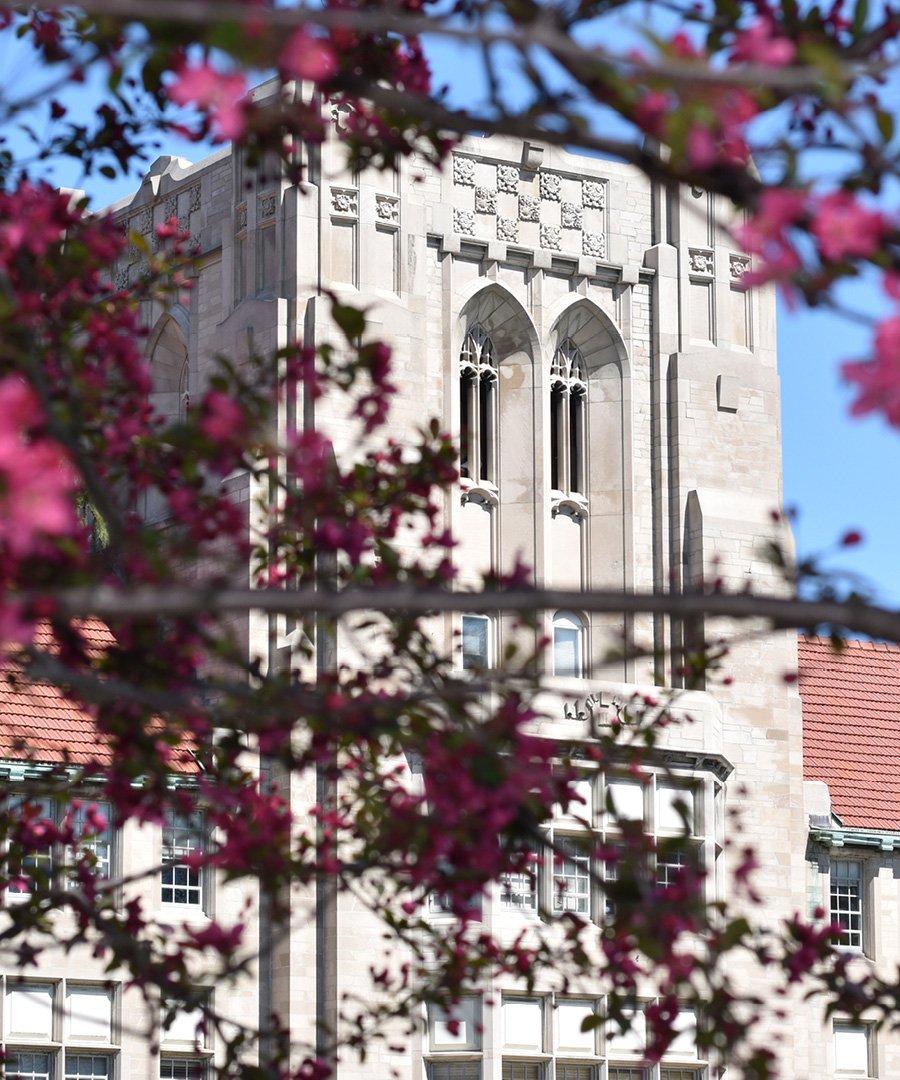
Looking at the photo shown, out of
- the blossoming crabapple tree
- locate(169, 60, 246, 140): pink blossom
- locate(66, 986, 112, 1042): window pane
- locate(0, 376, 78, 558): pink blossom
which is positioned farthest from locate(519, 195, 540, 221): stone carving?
locate(0, 376, 78, 558): pink blossom

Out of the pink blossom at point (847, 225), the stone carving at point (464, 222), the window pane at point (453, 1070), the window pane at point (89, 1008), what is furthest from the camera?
the stone carving at point (464, 222)

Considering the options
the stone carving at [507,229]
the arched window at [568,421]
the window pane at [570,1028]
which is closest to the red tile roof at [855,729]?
the arched window at [568,421]

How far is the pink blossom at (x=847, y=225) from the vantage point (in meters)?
4.38

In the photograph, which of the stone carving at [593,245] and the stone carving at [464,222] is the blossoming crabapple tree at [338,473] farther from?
the stone carving at [593,245]

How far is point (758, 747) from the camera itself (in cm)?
3106

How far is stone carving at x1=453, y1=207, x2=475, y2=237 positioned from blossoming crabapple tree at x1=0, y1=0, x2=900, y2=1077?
71.3 feet

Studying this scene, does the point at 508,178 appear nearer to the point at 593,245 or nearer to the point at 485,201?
the point at 485,201

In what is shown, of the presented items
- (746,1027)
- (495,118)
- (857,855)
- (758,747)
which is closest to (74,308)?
(495,118)

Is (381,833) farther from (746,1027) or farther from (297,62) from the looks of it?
(297,62)

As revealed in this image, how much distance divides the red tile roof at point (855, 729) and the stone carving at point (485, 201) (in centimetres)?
876

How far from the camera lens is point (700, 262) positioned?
3272 cm

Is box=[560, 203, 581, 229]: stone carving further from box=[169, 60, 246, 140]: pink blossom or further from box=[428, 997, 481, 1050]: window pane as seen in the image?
box=[169, 60, 246, 140]: pink blossom

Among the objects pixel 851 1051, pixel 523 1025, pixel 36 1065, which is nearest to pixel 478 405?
pixel 523 1025

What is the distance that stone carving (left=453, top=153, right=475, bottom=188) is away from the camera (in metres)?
30.8
